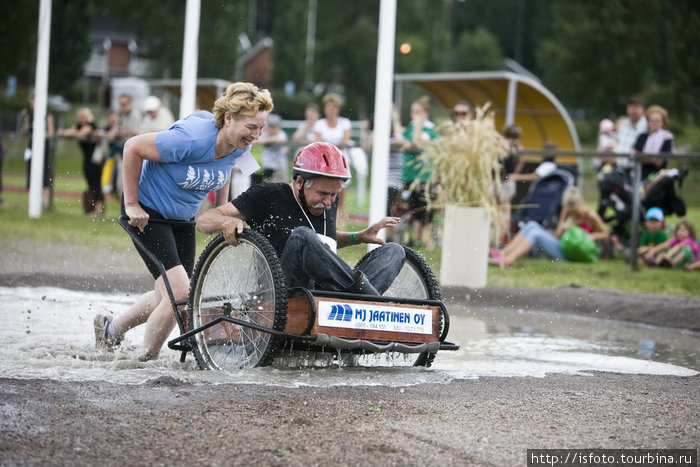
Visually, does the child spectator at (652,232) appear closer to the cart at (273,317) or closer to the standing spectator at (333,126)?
the standing spectator at (333,126)

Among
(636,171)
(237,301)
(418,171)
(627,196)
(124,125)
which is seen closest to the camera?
(237,301)

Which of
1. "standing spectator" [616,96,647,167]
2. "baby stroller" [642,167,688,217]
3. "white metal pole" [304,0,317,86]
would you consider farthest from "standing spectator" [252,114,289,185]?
"white metal pole" [304,0,317,86]

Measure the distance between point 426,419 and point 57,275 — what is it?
6906 mm

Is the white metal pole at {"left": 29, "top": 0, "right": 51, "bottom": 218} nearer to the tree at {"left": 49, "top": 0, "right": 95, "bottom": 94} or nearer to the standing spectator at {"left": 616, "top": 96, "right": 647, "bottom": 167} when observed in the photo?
the standing spectator at {"left": 616, "top": 96, "right": 647, "bottom": 167}

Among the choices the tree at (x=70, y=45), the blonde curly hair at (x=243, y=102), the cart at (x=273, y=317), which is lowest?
the cart at (x=273, y=317)

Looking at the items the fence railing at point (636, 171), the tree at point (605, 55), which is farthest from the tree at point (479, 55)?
the fence railing at point (636, 171)

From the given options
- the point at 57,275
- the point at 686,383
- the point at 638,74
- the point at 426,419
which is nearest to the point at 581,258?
the point at 57,275

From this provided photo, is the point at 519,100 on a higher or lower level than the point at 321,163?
higher

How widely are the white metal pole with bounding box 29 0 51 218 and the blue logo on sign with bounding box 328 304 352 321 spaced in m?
12.6

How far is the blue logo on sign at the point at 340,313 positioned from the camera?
20.6 feet

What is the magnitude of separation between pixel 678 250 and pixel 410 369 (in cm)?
853

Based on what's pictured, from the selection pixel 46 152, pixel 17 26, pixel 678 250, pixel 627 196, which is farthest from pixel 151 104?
pixel 17 26

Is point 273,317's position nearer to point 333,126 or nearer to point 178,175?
point 178,175

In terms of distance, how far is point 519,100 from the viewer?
23.5 m
